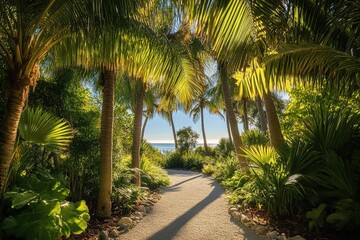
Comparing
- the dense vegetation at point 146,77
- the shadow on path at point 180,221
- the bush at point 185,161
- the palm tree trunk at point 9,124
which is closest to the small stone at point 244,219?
the dense vegetation at point 146,77

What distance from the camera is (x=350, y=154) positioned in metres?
4.67

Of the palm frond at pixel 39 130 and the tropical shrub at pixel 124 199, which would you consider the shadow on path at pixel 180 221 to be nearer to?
the tropical shrub at pixel 124 199

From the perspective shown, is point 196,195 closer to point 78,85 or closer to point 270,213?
point 270,213

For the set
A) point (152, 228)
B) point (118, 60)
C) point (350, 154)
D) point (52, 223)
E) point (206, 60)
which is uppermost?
point (206, 60)

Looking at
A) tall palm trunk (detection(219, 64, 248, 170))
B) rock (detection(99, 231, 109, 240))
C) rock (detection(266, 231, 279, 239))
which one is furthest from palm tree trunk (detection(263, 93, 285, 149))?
rock (detection(99, 231, 109, 240))

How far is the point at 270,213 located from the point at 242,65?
295 centimetres

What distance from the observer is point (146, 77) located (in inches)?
219

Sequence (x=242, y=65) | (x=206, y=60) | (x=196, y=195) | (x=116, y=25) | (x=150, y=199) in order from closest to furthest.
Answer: (x=242, y=65), (x=116, y=25), (x=150, y=199), (x=196, y=195), (x=206, y=60)

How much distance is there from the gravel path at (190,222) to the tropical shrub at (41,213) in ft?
4.25

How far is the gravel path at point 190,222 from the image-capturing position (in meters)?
4.54

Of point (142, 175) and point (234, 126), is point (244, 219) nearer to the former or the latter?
point (234, 126)

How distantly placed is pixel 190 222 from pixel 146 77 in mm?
3278

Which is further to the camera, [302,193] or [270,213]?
[270,213]

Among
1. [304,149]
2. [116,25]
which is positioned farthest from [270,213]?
[116,25]
